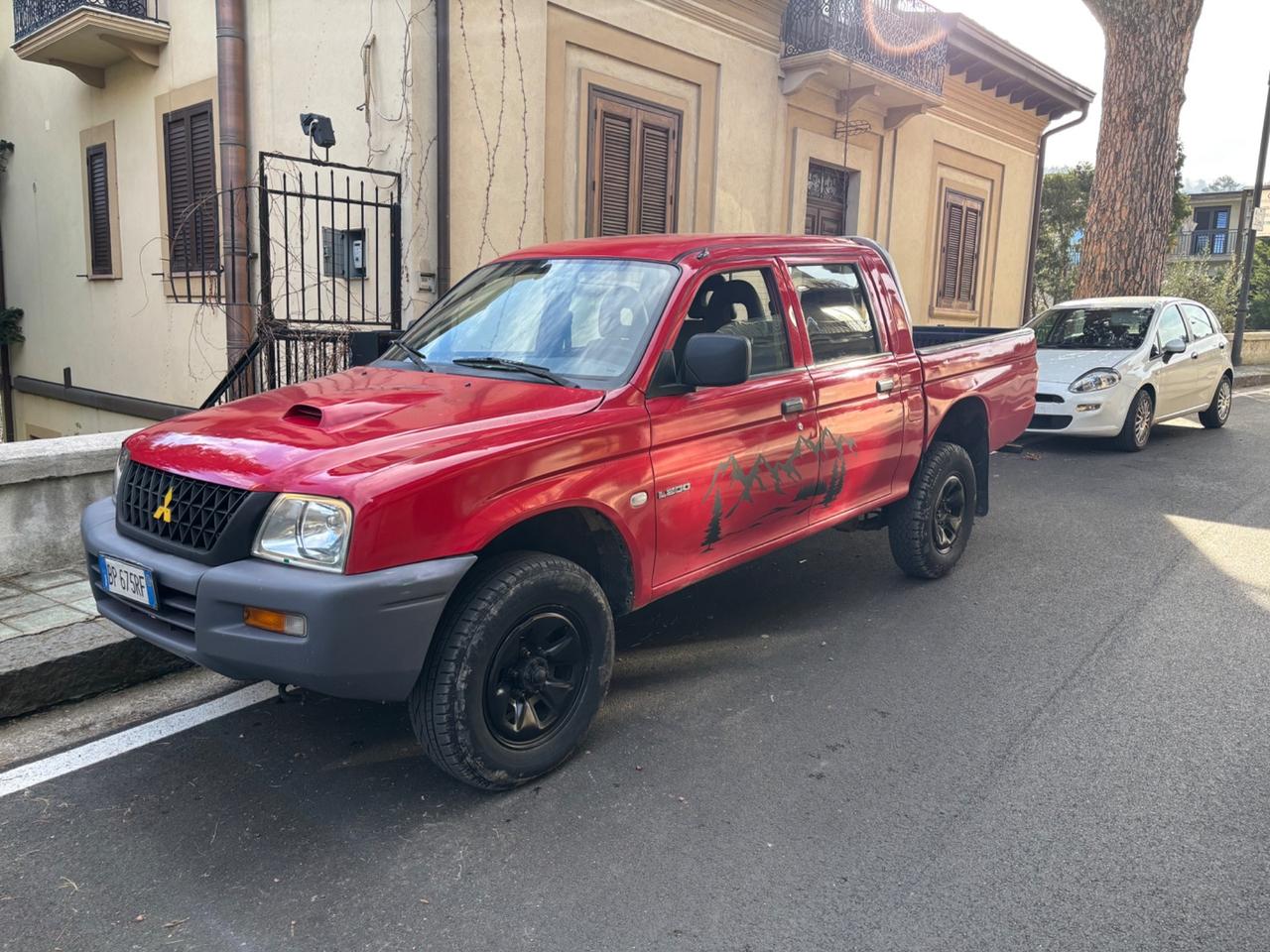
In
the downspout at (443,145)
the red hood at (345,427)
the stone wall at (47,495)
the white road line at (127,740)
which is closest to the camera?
the red hood at (345,427)

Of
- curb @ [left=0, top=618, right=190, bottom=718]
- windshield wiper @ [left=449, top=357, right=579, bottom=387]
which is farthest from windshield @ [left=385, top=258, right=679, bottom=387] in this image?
curb @ [left=0, top=618, right=190, bottom=718]

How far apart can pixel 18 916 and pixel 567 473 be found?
2.02 m

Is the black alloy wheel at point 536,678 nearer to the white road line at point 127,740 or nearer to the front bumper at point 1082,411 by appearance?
the white road line at point 127,740

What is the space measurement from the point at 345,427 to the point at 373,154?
21.2 ft

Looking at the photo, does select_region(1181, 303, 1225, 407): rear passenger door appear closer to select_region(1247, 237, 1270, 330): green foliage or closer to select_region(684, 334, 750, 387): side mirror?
select_region(684, 334, 750, 387): side mirror

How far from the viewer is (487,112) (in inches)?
363

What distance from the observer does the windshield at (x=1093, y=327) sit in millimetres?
10953

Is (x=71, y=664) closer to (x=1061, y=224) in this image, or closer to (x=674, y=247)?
(x=674, y=247)

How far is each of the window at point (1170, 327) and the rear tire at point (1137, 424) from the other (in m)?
0.73

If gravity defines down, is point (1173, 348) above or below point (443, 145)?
below

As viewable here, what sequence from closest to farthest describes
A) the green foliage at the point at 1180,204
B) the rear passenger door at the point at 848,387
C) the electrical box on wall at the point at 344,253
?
the rear passenger door at the point at 848,387, the electrical box on wall at the point at 344,253, the green foliage at the point at 1180,204

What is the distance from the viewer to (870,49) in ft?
43.9

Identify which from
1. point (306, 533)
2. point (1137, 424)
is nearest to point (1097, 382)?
point (1137, 424)

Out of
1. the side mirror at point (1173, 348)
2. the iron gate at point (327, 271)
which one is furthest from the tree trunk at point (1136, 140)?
the iron gate at point (327, 271)
